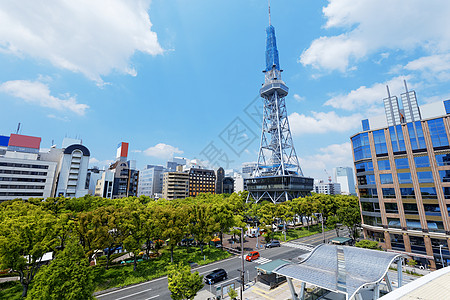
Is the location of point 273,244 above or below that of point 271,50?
below

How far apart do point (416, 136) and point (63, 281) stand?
53.9m

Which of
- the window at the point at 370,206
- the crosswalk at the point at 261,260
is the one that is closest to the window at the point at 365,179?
the window at the point at 370,206

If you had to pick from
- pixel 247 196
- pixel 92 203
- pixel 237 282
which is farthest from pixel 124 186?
pixel 237 282

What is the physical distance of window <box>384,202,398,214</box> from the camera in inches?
1501

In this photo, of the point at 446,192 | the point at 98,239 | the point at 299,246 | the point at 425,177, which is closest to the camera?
the point at 98,239

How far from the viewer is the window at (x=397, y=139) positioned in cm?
3834

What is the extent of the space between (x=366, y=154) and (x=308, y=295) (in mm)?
34661

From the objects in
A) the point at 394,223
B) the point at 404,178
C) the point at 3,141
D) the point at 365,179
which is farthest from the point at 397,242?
the point at 3,141

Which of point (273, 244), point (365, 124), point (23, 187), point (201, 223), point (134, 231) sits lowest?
point (273, 244)

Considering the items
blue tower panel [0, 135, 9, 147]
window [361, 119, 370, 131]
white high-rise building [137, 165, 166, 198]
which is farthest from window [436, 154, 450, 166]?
blue tower panel [0, 135, 9, 147]

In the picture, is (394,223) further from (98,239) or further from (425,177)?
(98,239)

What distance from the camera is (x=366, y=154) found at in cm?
4347

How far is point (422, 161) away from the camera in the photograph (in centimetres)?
3591

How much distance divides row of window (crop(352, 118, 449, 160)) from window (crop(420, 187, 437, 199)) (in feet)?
24.1
